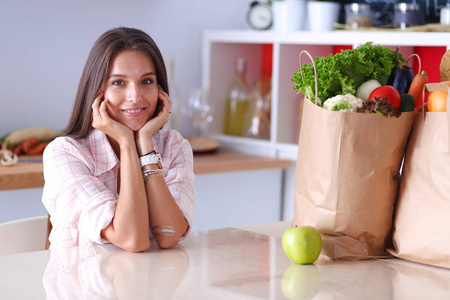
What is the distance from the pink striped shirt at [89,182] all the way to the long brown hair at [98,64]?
0.05 metres

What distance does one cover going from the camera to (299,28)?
2.92 metres

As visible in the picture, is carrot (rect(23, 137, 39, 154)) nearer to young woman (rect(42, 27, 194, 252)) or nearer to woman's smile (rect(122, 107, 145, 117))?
young woman (rect(42, 27, 194, 252))

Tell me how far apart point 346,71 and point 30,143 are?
1596 mm

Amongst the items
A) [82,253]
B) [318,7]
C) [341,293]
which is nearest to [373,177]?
[341,293]

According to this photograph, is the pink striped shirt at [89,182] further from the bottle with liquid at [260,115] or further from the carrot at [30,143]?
the bottle with liquid at [260,115]

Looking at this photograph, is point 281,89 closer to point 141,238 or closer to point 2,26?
point 2,26

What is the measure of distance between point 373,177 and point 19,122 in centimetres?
188

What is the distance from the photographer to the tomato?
128 cm

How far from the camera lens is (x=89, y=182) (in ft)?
5.01

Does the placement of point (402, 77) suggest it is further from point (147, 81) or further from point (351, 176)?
point (147, 81)

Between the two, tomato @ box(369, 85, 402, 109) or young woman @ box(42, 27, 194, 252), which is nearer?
tomato @ box(369, 85, 402, 109)

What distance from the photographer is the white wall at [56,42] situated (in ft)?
9.02

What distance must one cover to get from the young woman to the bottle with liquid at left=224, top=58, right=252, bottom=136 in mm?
1422

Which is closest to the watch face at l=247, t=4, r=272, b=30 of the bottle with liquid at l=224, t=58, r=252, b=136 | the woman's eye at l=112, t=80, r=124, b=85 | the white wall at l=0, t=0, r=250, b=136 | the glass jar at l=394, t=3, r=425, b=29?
the bottle with liquid at l=224, t=58, r=252, b=136
